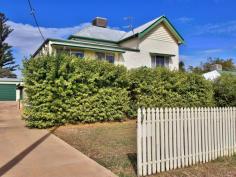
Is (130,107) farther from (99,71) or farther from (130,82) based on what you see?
(99,71)

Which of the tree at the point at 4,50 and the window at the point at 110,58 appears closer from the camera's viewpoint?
the window at the point at 110,58

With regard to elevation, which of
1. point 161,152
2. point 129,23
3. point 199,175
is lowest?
point 199,175

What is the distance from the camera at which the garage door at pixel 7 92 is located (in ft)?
133

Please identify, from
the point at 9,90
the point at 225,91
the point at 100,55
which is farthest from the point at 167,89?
the point at 9,90

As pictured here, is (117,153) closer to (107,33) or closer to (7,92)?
(107,33)

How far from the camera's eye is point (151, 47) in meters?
23.6

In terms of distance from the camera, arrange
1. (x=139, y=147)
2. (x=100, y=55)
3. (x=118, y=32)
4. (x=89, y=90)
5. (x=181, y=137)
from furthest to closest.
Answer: (x=118, y=32) → (x=100, y=55) → (x=89, y=90) → (x=181, y=137) → (x=139, y=147)

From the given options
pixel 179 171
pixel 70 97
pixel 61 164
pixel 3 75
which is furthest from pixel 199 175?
pixel 3 75

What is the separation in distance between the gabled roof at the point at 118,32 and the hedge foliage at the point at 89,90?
26.4ft

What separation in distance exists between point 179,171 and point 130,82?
9.14m

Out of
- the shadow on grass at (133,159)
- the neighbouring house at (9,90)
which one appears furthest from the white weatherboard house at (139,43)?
the neighbouring house at (9,90)

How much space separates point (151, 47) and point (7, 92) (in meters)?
27.5

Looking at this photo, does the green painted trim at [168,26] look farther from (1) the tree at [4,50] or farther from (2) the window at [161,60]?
(1) the tree at [4,50]

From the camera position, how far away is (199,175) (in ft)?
18.6
